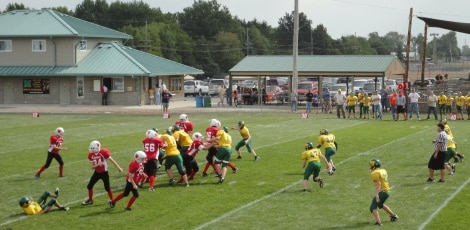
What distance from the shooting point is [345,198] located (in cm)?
1909

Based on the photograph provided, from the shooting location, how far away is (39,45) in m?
58.7

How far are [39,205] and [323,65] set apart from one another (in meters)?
39.8

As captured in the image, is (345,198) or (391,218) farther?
(345,198)

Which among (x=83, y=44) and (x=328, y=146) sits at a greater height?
(x=83, y=44)

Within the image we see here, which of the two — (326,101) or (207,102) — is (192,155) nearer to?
(326,101)

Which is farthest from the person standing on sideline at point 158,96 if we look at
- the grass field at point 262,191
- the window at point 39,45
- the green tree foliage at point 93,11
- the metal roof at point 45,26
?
the green tree foliage at point 93,11

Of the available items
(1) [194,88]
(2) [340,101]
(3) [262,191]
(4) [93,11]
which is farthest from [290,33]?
(3) [262,191]

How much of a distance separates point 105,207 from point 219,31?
316 ft

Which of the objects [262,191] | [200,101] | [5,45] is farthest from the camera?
[5,45]

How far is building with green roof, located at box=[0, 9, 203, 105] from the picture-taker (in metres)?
56.8

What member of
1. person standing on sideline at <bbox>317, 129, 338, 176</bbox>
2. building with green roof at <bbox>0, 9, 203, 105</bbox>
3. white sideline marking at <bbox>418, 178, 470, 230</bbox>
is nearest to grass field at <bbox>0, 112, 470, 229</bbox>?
white sideline marking at <bbox>418, 178, 470, 230</bbox>

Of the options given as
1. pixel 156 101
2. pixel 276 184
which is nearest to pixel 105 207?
pixel 276 184

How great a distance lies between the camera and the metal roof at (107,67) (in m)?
56.1

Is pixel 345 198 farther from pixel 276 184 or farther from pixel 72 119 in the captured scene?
pixel 72 119
